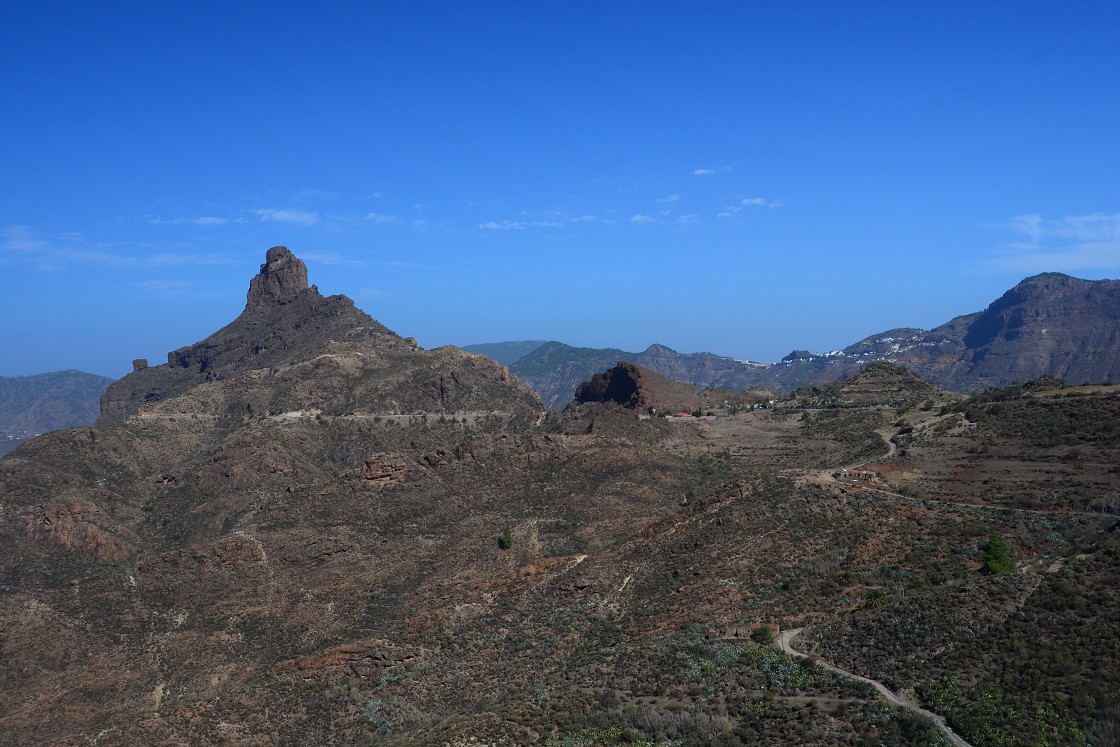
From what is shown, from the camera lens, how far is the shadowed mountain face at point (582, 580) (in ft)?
87.0

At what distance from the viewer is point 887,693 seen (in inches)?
1008

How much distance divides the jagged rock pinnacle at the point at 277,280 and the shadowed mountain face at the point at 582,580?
57.9 m

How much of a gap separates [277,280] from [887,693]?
142 m

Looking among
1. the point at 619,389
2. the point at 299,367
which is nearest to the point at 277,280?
the point at 299,367

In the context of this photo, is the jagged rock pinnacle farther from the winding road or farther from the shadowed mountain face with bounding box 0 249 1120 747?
the winding road

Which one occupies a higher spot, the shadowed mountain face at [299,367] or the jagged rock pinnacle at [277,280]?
the jagged rock pinnacle at [277,280]

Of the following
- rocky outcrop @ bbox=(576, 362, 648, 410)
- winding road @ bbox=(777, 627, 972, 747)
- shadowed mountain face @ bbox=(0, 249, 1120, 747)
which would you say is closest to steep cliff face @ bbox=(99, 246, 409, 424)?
rocky outcrop @ bbox=(576, 362, 648, 410)

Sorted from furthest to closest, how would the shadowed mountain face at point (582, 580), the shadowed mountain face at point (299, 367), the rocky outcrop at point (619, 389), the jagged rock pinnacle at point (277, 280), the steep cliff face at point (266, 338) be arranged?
the jagged rock pinnacle at point (277, 280) < the steep cliff face at point (266, 338) < the shadowed mountain face at point (299, 367) < the rocky outcrop at point (619, 389) < the shadowed mountain face at point (582, 580)

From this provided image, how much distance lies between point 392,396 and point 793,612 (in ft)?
273

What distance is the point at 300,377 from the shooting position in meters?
113

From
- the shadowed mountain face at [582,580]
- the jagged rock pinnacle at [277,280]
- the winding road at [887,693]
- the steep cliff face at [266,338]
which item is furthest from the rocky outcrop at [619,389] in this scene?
the winding road at [887,693]

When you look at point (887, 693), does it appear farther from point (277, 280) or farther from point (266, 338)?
point (277, 280)

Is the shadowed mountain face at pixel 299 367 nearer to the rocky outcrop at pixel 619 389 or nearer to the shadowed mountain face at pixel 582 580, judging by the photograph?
the rocky outcrop at pixel 619 389

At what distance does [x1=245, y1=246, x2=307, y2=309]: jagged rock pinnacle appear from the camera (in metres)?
151
